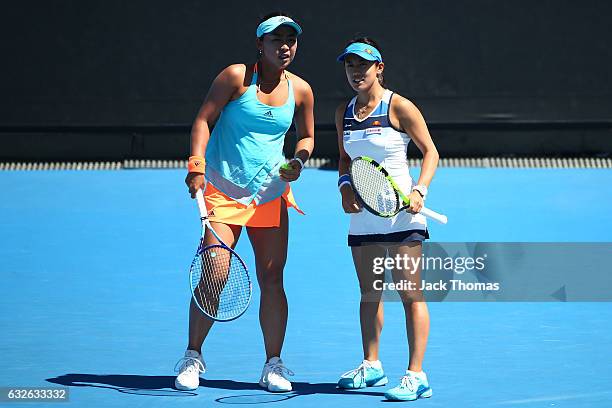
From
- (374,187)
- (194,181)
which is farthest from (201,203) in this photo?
(374,187)

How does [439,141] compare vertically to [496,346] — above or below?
above

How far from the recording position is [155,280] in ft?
26.8

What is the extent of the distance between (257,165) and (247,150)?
0.08 meters

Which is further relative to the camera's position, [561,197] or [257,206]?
[561,197]

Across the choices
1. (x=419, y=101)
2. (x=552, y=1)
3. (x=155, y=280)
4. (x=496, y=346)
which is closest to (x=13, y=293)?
(x=155, y=280)

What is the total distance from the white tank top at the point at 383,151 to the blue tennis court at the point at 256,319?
72cm

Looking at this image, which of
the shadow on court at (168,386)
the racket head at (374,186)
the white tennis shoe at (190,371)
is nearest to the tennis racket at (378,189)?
the racket head at (374,186)

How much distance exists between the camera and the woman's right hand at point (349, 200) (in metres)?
5.54

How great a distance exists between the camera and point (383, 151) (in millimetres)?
5512

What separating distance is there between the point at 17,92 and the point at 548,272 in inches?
287

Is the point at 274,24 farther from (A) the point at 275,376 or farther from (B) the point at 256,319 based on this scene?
(B) the point at 256,319

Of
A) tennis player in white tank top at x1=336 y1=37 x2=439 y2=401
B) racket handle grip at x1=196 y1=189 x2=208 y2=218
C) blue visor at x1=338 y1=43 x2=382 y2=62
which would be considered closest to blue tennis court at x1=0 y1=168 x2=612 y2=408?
tennis player in white tank top at x1=336 y1=37 x2=439 y2=401

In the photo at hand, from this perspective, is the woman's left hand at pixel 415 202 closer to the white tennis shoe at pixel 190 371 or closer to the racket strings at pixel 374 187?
the racket strings at pixel 374 187

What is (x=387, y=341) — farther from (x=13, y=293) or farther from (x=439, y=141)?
(x=439, y=141)
